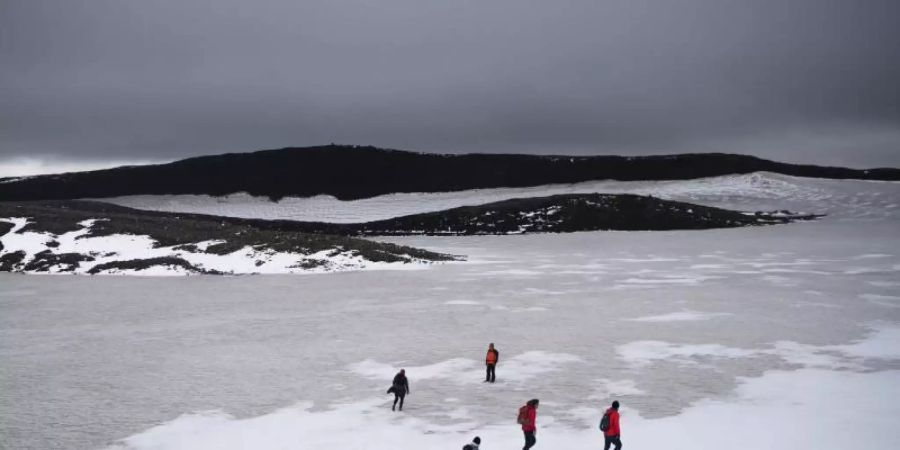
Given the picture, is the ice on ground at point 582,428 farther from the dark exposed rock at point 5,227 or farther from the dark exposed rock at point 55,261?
the dark exposed rock at point 5,227

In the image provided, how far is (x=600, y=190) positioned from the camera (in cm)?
10606

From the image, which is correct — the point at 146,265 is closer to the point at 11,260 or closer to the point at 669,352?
the point at 11,260

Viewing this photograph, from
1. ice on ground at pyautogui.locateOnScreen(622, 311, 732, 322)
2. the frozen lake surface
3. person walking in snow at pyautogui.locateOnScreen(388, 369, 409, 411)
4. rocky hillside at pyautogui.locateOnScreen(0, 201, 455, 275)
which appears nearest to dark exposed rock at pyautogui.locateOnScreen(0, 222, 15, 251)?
rocky hillside at pyautogui.locateOnScreen(0, 201, 455, 275)

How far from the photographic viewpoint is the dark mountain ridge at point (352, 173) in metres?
107

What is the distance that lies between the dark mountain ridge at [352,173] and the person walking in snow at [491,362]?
86.9m

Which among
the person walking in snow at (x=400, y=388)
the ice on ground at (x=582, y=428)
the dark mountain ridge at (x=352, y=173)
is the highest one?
the dark mountain ridge at (x=352, y=173)

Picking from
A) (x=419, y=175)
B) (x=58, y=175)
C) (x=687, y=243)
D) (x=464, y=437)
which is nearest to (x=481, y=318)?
(x=464, y=437)

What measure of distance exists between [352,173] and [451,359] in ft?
324

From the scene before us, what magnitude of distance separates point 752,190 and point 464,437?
9516cm

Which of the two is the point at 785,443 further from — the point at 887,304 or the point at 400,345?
the point at 887,304

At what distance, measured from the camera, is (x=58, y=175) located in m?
117

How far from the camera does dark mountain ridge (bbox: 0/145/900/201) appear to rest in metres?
107

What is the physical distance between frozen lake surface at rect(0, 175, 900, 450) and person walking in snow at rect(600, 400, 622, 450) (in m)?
0.97

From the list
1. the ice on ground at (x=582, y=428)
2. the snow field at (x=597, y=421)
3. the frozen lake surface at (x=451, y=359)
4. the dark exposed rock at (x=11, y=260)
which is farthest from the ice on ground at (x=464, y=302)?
the dark exposed rock at (x=11, y=260)
